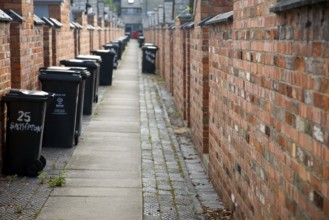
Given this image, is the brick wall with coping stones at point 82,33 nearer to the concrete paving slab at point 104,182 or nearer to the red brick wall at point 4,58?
the red brick wall at point 4,58

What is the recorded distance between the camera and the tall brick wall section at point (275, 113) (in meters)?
3.11

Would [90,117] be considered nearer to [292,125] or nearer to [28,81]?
[28,81]

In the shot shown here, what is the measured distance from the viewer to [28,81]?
885cm

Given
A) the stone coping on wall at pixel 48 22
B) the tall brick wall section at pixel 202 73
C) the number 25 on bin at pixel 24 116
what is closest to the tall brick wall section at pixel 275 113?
the tall brick wall section at pixel 202 73

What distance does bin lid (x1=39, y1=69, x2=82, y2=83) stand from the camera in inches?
349

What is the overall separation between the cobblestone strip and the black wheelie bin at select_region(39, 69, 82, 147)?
1.14m

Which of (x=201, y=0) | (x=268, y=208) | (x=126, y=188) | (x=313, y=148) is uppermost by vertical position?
(x=201, y=0)

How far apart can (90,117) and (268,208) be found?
27.7 ft

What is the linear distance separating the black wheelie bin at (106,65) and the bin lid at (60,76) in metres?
9.29

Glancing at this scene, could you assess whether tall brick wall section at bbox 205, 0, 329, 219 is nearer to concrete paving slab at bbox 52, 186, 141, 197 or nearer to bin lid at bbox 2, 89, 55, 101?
concrete paving slab at bbox 52, 186, 141, 197

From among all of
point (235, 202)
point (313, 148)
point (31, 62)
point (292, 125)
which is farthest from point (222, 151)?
point (31, 62)

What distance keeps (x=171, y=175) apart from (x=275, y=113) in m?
3.60

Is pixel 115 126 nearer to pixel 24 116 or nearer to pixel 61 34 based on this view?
pixel 61 34

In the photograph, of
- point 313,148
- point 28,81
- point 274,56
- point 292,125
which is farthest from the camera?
point 28,81
